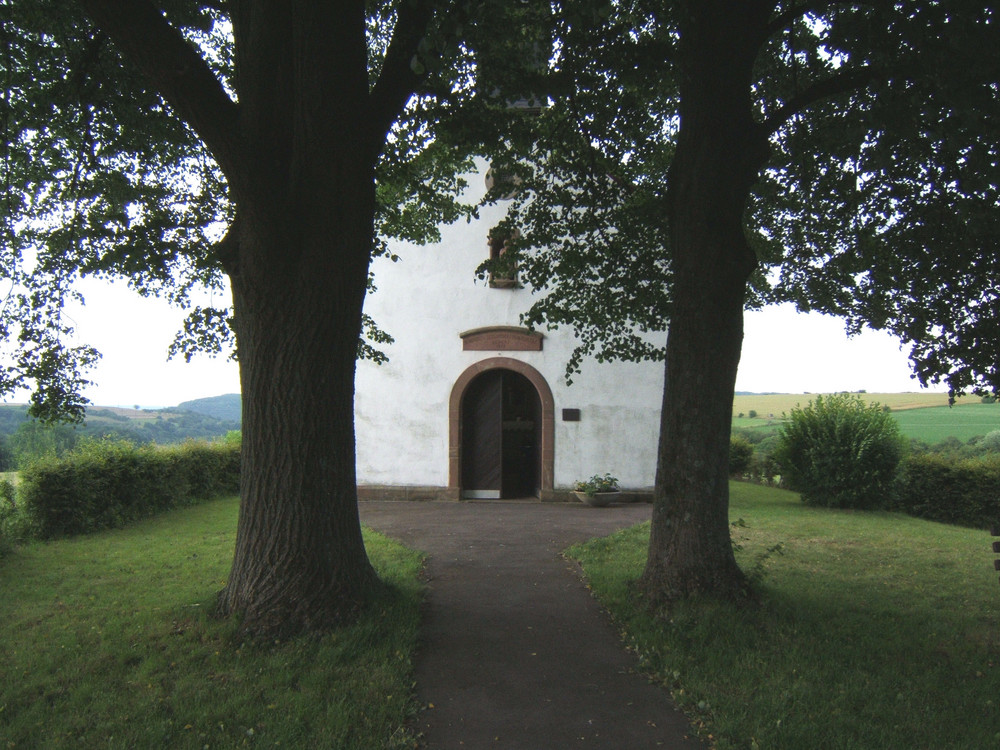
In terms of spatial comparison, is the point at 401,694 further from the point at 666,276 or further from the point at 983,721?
the point at 666,276

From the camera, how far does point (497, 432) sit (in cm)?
1614

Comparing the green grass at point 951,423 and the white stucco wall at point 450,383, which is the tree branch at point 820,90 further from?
the green grass at point 951,423

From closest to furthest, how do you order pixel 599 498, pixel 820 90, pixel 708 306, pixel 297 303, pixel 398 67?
pixel 297 303 → pixel 398 67 → pixel 708 306 → pixel 820 90 → pixel 599 498

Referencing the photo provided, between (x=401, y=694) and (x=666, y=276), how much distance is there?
673 centimetres

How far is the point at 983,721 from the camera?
409 centimetres

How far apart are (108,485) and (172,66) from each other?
960 cm

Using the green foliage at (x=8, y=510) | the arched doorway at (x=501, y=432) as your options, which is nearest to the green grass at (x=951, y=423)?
the arched doorway at (x=501, y=432)

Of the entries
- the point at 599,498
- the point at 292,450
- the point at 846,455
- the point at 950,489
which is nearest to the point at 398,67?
the point at 292,450

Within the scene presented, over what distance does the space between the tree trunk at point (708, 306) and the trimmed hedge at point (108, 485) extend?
996cm

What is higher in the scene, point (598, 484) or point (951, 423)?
point (951, 423)

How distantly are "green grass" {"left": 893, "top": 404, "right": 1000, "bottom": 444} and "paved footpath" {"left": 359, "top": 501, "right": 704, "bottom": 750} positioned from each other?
11.2m

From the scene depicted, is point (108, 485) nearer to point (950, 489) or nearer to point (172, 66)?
point (172, 66)

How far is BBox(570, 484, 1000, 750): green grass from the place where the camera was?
3.99 meters

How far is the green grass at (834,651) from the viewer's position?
3988mm
